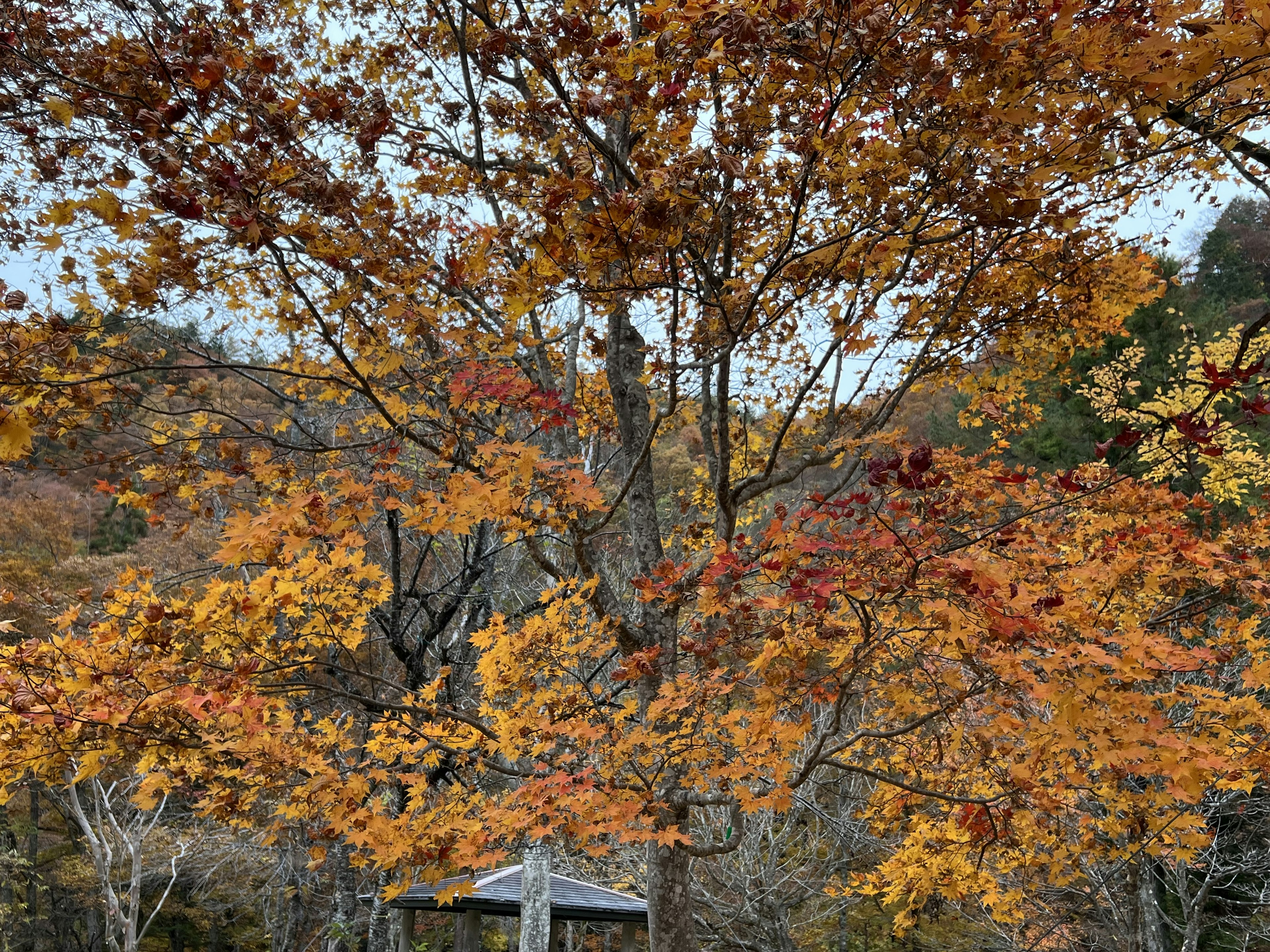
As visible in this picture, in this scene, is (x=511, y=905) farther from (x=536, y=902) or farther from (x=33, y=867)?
(x=33, y=867)

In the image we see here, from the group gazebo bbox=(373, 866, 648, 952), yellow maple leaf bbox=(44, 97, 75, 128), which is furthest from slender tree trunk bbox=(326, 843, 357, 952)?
yellow maple leaf bbox=(44, 97, 75, 128)

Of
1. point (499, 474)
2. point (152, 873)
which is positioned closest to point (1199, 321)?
point (499, 474)

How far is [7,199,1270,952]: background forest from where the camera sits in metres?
7.84

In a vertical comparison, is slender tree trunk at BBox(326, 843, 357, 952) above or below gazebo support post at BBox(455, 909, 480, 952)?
above

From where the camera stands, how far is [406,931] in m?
6.58

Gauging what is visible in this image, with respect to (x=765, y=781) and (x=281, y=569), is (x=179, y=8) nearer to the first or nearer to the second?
(x=281, y=569)

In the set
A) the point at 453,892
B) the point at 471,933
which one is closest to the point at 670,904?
the point at 453,892

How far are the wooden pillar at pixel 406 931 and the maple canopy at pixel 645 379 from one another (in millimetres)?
2024

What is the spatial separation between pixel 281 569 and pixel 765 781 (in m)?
2.61

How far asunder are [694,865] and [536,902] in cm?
458

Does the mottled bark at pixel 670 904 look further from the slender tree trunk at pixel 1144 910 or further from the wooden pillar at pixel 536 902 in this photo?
the slender tree trunk at pixel 1144 910

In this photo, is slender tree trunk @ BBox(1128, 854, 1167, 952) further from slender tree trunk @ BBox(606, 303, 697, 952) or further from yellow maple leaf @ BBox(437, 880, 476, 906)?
yellow maple leaf @ BBox(437, 880, 476, 906)

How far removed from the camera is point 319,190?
9.04 feet

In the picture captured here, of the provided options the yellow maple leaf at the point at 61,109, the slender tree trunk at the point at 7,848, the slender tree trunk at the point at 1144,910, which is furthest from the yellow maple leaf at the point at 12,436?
the slender tree trunk at the point at 7,848
